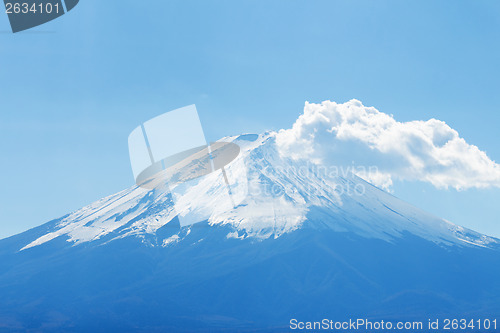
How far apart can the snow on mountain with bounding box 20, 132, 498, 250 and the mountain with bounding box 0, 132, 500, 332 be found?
1.61ft

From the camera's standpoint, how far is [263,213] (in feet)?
567

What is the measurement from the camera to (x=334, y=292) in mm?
142625

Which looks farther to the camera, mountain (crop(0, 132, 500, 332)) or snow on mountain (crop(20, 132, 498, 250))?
snow on mountain (crop(20, 132, 498, 250))

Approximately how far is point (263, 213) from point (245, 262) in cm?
2277

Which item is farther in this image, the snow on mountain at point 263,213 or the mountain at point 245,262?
the snow on mountain at point 263,213

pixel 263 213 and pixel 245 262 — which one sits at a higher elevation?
pixel 263 213

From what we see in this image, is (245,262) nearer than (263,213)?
Yes

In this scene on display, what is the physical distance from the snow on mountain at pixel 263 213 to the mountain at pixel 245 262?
1.61ft

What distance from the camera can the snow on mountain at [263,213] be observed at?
170m

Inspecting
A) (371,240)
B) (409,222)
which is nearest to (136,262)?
(371,240)

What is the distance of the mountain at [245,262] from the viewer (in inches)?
5330

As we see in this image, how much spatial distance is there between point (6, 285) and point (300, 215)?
266 ft

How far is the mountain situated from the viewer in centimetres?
13538

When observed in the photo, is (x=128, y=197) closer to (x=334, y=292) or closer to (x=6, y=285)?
(x=6, y=285)
